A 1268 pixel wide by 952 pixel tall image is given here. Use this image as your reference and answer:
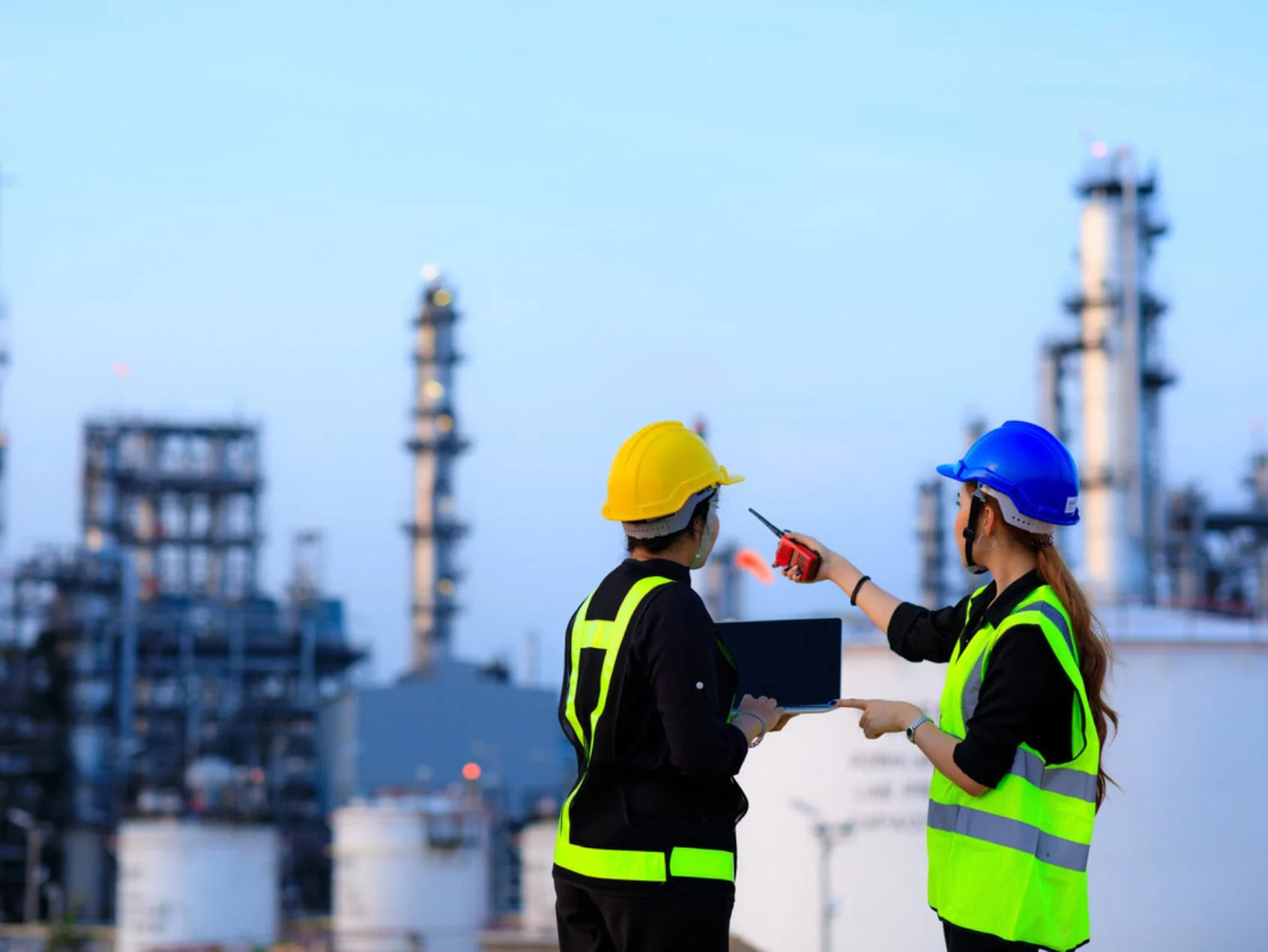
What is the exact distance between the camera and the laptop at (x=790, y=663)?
3.33 m

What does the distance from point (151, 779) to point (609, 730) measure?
33.6 meters

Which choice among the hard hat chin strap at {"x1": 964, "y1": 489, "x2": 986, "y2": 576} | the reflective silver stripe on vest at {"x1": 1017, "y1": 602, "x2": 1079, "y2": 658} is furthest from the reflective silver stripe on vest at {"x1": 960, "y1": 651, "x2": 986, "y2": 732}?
the hard hat chin strap at {"x1": 964, "y1": 489, "x2": 986, "y2": 576}

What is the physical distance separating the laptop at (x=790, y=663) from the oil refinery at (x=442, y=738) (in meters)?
7.53

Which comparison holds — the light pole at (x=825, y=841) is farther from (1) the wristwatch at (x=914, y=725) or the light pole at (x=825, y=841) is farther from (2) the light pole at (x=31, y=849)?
(2) the light pole at (x=31, y=849)

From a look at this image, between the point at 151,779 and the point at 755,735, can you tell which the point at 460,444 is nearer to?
the point at 151,779

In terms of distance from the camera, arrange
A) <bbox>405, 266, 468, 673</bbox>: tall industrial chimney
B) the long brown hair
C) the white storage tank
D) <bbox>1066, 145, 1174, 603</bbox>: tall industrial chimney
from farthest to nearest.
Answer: <bbox>405, 266, 468, 673</bbox>: tall industrial chimney
<bbox>1066, 145, 1174, 603</bbox>: tall industrial chimney
the white storage tank
the long brown hair

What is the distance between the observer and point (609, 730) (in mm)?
2969

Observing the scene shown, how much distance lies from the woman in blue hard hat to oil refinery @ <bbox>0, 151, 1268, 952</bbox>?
7.68 meters

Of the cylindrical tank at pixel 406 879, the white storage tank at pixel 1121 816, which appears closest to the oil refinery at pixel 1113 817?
the white storage tank at pixel 1121 816

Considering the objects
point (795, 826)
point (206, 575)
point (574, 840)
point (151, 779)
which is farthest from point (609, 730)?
point (206, 575)

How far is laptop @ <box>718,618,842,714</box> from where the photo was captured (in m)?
3.33

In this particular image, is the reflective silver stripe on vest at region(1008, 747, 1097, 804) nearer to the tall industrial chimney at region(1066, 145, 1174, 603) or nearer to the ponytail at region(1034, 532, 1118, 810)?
the ponytail at region(1034, 532, 1118, 810)

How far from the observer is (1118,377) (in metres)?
27.0

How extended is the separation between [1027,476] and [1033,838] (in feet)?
2.30
